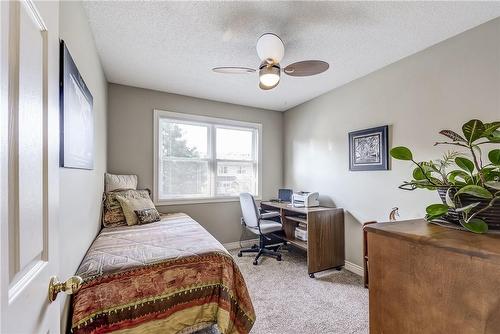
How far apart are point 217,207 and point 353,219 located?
2002 mm

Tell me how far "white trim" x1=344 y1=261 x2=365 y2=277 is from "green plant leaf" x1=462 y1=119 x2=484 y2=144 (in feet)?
8.04

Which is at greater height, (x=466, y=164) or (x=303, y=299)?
(x=466, y=164)

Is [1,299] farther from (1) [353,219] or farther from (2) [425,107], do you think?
(1) [353,219]

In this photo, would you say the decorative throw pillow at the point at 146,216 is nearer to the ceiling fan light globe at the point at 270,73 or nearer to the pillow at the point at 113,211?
the pillow at the point at 113,211

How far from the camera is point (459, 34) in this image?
6.46ft

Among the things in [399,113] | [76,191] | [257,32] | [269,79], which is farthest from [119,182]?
[399,113]

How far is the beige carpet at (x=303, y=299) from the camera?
185 centimetres

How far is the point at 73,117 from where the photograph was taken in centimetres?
133

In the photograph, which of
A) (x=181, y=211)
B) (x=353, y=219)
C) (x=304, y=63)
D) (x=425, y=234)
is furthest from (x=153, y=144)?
(x=425, y=234)

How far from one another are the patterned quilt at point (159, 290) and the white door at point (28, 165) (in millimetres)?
721

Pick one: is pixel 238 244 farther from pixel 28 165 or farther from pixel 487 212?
pixel 28 165

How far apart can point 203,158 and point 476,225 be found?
3286mm

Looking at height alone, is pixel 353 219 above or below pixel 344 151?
below

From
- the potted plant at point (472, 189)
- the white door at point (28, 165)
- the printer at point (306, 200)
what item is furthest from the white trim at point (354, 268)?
the white door at point (28, 165)
